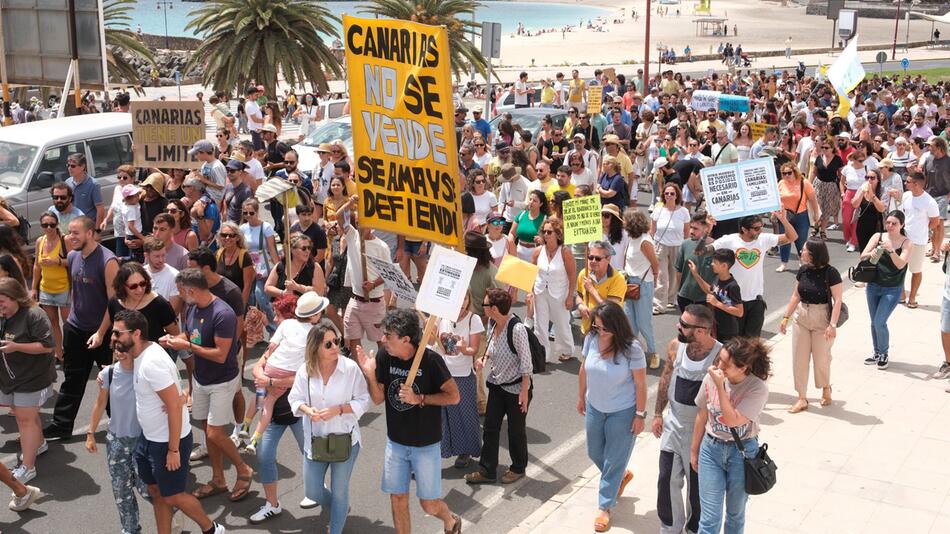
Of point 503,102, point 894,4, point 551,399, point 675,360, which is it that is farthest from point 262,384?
point 894,4

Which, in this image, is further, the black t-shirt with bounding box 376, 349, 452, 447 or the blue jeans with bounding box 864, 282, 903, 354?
the blue jeans with bounding box 864, 282, 903, 354

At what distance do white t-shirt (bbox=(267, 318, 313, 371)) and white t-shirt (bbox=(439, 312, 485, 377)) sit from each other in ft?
3.73

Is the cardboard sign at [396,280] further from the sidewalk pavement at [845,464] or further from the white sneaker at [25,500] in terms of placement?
the white sneaker at [25,500]

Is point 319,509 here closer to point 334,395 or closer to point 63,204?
point 334,395

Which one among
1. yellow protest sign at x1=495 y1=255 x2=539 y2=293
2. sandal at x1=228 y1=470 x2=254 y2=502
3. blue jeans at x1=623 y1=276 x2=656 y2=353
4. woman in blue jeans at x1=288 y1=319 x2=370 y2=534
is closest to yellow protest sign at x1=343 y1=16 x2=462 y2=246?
woman in blue jeans at x1=288 y1=319 x2=370 y2=534

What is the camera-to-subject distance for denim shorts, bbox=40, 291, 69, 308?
10.1 m

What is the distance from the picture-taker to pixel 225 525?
23.7 feet

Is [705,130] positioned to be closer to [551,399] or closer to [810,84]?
[551,399]

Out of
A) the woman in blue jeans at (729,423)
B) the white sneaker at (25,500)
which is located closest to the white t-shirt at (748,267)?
the woman in blue jeans at (729,423)

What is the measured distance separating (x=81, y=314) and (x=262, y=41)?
16085 millimetres

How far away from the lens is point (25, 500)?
734cm

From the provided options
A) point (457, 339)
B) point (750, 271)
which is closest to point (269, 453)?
point (457, 339)

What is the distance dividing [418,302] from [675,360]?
5.64ft

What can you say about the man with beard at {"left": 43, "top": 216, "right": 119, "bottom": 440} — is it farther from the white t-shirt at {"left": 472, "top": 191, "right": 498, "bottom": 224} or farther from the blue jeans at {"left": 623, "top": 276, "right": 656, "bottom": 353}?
the white t-shirt at {"left": 472, "top": 191, "right": 498, "bottom": 224}
